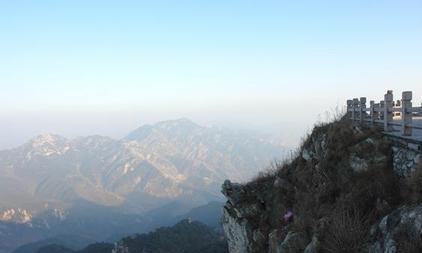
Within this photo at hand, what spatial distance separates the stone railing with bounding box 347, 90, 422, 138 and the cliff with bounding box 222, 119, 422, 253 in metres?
0.72

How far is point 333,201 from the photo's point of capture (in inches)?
660

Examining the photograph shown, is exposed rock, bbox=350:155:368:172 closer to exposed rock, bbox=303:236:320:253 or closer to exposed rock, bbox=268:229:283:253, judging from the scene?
exposed rock, bbox=268:229:283:253

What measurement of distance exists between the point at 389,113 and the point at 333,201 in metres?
4.80

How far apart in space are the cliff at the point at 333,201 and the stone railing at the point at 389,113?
28.4 inches

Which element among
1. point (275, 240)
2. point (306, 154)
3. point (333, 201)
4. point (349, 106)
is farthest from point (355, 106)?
point (275, 240)

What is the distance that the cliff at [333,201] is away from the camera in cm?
1270

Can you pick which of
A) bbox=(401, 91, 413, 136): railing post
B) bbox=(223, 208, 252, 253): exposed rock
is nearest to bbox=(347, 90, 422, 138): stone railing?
bbox=(401, 91, 413, 136): railing post

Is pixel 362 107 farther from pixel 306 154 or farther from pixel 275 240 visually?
pixel 275 240

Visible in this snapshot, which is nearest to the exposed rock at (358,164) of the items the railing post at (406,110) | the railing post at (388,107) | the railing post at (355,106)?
the railing post at (406,110)

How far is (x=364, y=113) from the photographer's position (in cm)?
2378

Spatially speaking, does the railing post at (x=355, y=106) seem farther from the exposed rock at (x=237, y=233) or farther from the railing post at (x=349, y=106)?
the exposed rock at (x=237, y=233)

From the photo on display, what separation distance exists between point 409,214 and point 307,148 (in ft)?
39.6

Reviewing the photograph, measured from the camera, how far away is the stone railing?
16438mm

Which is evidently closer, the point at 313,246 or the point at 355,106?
the point at 313,246
